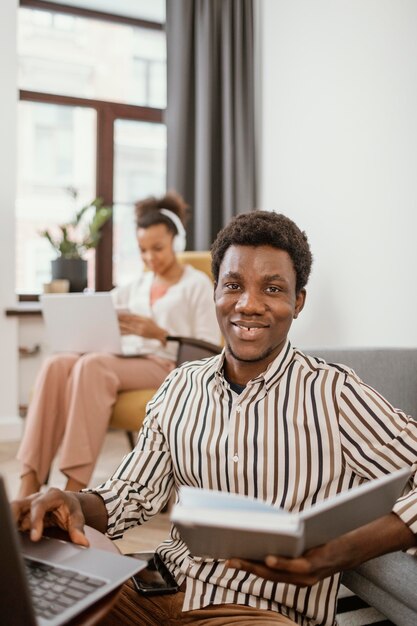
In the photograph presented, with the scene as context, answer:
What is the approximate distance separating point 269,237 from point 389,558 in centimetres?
58

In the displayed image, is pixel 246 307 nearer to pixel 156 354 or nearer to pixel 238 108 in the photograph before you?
pixel 156 354

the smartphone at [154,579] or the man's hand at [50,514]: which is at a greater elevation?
the man's hand at [50,514]

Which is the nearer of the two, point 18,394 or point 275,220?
point 275,220

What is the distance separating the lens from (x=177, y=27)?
3484 mm

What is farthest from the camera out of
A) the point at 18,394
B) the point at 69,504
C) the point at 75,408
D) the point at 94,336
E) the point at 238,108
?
the point at 18,394

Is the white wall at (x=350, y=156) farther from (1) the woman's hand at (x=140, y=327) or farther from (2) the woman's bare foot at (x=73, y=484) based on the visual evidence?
(2) the woman's bare foot at (x=73, y=484)

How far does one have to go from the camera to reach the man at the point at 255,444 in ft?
3.20

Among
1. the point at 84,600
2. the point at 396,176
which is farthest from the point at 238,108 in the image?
the point at 84,600

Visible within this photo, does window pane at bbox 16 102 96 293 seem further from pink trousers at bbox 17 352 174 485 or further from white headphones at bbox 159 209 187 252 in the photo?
pink trousers at bbox 17 352 174 485

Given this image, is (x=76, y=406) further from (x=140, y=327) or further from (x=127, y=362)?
(x=140, y=327)

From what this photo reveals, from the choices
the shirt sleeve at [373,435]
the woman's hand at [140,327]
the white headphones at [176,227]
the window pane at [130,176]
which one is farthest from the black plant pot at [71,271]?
the shirt sleeve at [373,435]

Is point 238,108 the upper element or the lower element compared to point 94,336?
upper

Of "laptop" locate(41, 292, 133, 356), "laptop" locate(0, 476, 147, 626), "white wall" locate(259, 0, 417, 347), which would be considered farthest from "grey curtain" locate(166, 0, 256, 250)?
"laptop" locate(0, 476, 147, 626)

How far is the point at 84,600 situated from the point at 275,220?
2.24ft
